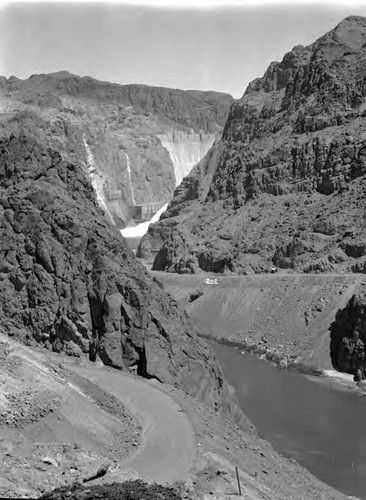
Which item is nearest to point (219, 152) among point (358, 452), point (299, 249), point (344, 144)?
point (344, 144)

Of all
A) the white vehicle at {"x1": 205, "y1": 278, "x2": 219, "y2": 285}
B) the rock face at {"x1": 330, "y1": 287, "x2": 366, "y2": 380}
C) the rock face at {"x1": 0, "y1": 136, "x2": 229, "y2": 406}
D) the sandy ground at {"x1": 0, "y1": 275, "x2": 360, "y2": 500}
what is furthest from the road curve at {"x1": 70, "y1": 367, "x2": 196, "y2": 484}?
the white vehicle at {"x1": 205, "y1": 278, "x2": 219, "y2": 285}

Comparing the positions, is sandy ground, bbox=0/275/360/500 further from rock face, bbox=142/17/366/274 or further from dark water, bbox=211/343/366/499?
rock face, bbox=142/17/366/274

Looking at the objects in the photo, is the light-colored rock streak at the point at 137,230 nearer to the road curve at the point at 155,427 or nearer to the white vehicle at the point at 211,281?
the white vehicle at the point at 211,281

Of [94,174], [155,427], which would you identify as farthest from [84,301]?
[94,174]

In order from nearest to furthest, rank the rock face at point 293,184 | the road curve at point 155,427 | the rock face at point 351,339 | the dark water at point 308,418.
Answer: the road curve at point 155,427, the dark water at point 308,418, the rock face at point 351,339, the rock face at point 293,184

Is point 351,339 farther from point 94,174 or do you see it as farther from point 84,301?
point 94,174

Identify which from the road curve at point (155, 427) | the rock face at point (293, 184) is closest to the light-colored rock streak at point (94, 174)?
the rock face at point (293, 184)

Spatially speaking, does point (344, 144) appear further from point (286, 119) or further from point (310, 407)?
point (310, 407)
